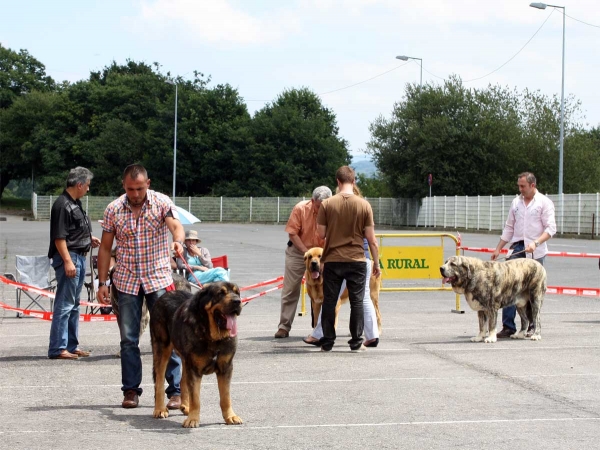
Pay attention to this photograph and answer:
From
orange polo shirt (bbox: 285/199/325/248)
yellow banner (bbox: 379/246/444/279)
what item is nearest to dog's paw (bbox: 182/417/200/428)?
orange polo shirt (bbox: 285/199/325/248)

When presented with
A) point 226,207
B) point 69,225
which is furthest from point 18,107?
point 69,225

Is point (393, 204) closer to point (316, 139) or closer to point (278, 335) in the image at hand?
point (316, 139)

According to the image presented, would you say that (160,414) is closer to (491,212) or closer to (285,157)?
(491,212)

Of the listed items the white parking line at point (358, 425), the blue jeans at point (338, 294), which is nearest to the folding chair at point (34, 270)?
the blue jeans at point (338, 294)

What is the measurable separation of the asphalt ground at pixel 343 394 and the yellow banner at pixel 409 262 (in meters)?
2.43

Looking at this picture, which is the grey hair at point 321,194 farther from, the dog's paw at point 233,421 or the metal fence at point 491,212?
the metal fence at point 491,212

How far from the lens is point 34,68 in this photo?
101 meters

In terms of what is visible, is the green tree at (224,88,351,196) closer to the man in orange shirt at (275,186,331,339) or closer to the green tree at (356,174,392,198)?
the green tree at (356,174,392,198)

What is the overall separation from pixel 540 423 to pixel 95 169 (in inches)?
2978

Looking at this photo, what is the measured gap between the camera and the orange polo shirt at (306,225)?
1139cm

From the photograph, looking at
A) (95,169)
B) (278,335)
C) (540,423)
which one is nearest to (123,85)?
(95,169)

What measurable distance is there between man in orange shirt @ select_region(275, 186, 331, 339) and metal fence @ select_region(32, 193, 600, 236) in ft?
107

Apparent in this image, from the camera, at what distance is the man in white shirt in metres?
11.9

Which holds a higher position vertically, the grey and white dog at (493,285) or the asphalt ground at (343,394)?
the grey and white dog at (493,285)
